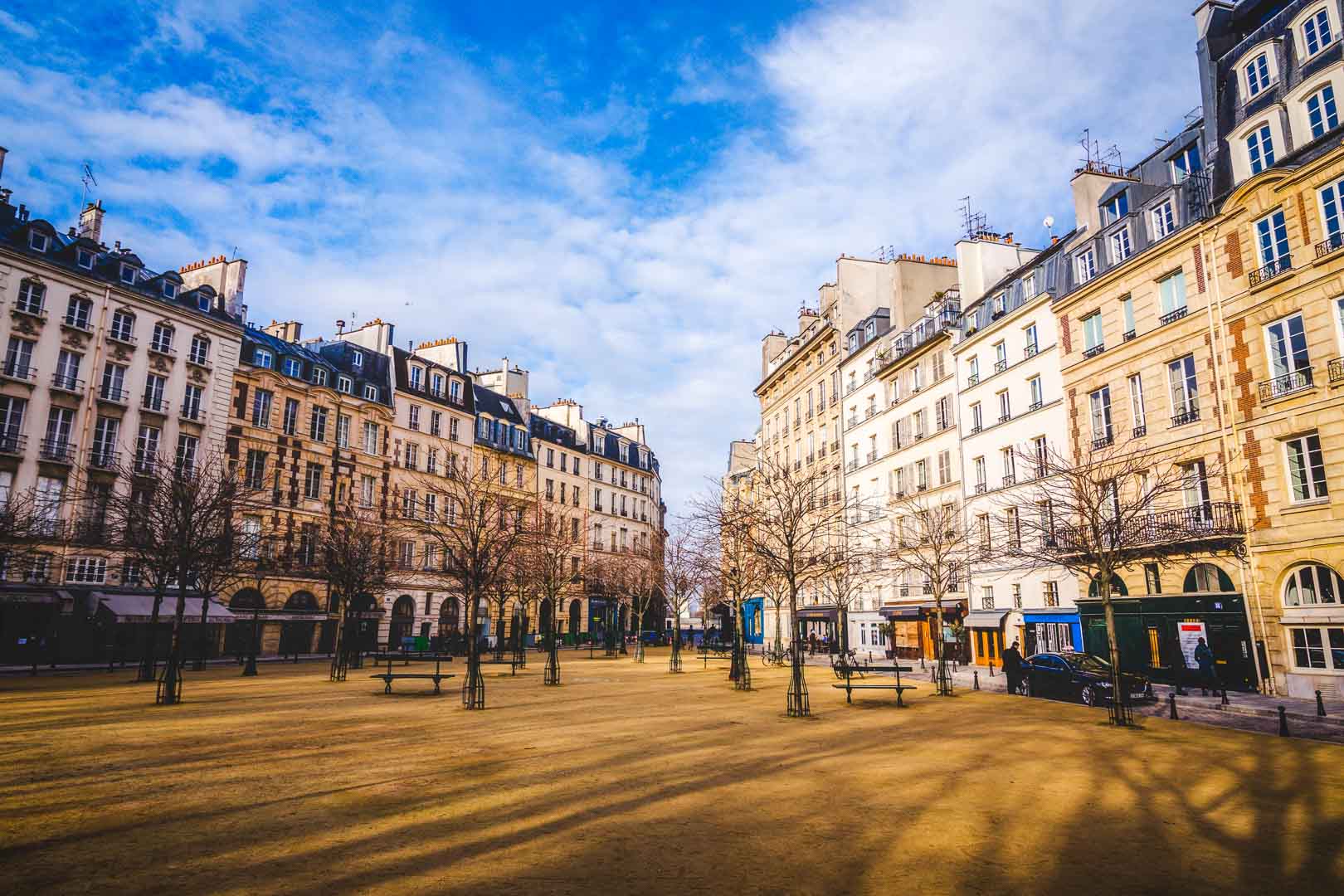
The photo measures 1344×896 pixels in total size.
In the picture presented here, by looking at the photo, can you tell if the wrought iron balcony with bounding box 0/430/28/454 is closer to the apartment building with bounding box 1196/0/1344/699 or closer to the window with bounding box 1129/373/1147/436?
the window with bounding box 1129/373/1147/436

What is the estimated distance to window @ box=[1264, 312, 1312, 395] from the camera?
68.9ft

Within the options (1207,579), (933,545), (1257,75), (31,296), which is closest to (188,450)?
(31,296)

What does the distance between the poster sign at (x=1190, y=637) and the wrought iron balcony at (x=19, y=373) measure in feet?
148

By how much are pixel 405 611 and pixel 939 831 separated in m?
45.9

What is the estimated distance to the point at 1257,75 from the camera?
927 inches

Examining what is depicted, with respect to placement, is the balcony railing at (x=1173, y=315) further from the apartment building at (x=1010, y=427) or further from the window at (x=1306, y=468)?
the window at (x=1306, y=468)

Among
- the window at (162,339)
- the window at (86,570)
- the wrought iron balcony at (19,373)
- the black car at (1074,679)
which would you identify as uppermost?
the window at (162,339)

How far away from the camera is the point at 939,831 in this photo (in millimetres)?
7629

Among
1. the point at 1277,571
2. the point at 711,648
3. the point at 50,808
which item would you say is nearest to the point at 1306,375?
the point at 1277,571

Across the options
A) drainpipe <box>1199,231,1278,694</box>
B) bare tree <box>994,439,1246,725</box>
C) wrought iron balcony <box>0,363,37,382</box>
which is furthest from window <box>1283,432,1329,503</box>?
wrought iron balcony <box>0,363,37,382</box>

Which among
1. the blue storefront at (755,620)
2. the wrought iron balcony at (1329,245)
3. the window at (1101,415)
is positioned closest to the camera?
the wrought iron balcony at (1329,245)

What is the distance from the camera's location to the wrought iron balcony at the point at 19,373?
3139cm

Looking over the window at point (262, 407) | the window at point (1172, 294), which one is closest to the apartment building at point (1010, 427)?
the window at point (1172, 294)

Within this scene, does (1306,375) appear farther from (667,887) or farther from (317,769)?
(317,769)
